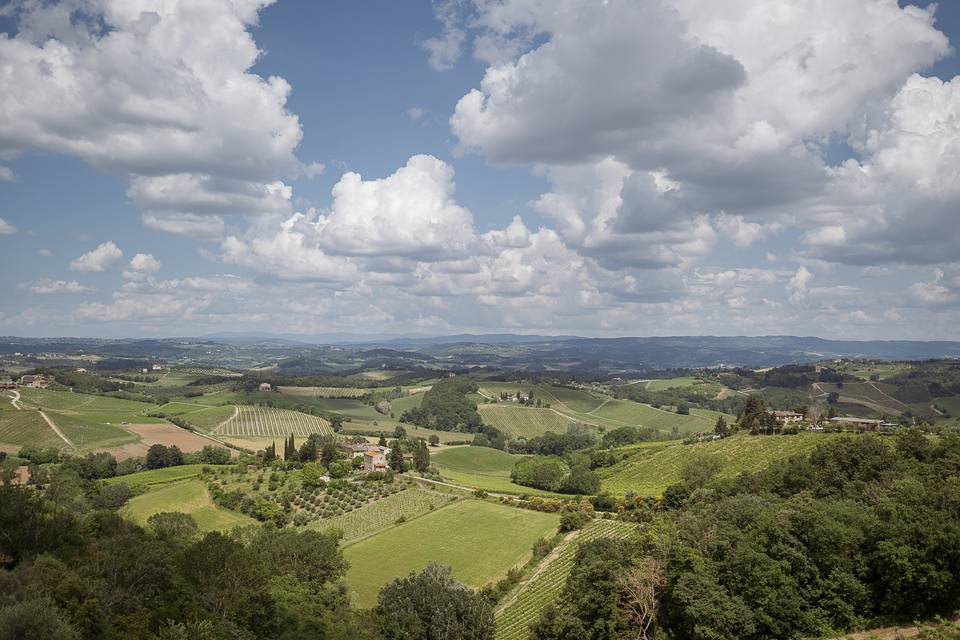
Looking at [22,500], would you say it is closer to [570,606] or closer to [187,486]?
[570,606]

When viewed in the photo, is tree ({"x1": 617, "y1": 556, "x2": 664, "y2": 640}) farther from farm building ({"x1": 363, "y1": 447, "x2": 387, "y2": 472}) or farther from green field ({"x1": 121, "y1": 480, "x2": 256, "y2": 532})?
farm building ({"x1": 363, "y1": 447, "x2": 387, "y2": 472})

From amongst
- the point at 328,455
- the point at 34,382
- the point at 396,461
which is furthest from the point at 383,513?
the point at 34,382

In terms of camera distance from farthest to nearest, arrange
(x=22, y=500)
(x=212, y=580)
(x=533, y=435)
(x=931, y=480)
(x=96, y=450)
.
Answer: (x=533, y=435), (x=96, y=450), (x=931, y=480), (x=22, y=500), (x=212, y=580)

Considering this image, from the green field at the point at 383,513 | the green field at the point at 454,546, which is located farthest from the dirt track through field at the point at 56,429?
the green field at the point at 454,546

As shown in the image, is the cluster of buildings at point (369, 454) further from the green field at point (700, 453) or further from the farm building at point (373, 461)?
the green field at point (700, 453)

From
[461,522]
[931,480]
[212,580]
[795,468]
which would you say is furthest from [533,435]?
[212,580]

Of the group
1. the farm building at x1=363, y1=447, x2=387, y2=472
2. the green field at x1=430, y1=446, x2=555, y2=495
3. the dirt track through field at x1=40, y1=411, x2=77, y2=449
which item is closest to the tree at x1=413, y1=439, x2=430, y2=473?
the green field at x1=430, y1=446, x2=555, y2=495
